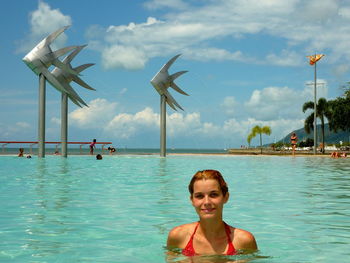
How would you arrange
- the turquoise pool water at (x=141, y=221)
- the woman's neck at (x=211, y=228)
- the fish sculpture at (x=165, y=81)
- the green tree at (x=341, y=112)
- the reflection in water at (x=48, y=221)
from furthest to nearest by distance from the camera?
the green tree at (x=341, y=112) < the fish sculpture at (x=165, y=81) < the reflection in water at (x=48, y=221) < the turquoise pool water at (x=141, y=221) < the woman's neck at (x=211, y=228)

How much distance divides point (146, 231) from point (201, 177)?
3.01 metres

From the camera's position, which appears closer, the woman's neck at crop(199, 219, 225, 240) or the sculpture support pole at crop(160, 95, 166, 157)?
the woman's neck at crop(199, 219, 225, 240)

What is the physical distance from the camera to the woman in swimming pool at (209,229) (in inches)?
160

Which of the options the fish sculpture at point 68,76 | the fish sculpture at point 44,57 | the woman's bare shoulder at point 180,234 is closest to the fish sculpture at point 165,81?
the fish sculpture at point 68,76

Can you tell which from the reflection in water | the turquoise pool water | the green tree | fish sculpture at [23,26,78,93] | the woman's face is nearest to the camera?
the woman's face

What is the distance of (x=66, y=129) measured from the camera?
35.1 meters

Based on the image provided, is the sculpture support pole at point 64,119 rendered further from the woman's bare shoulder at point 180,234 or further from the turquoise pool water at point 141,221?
the woman's bare shoulder at point 180,234

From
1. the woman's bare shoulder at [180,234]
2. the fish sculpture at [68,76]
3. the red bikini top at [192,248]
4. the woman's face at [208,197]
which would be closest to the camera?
the woman's face at [208,197]

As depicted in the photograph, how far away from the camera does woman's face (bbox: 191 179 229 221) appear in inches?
159

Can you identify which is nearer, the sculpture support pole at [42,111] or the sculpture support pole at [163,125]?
the sculpture support pole at [42,111]

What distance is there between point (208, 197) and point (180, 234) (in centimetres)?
76

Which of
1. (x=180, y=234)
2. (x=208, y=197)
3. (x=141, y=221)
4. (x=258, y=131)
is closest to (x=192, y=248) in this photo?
(x=180, y=234)

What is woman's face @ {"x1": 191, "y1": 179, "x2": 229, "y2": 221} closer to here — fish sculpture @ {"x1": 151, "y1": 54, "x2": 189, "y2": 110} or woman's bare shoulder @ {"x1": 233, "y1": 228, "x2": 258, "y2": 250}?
woman's bare shoulder @ {"x1": 233, "y1": 228, "x2": 258, "y2": 250}

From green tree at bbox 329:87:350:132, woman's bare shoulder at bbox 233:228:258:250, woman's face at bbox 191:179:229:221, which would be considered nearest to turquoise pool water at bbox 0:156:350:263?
woman's bare shoulder at bbox 233:228:258:250
